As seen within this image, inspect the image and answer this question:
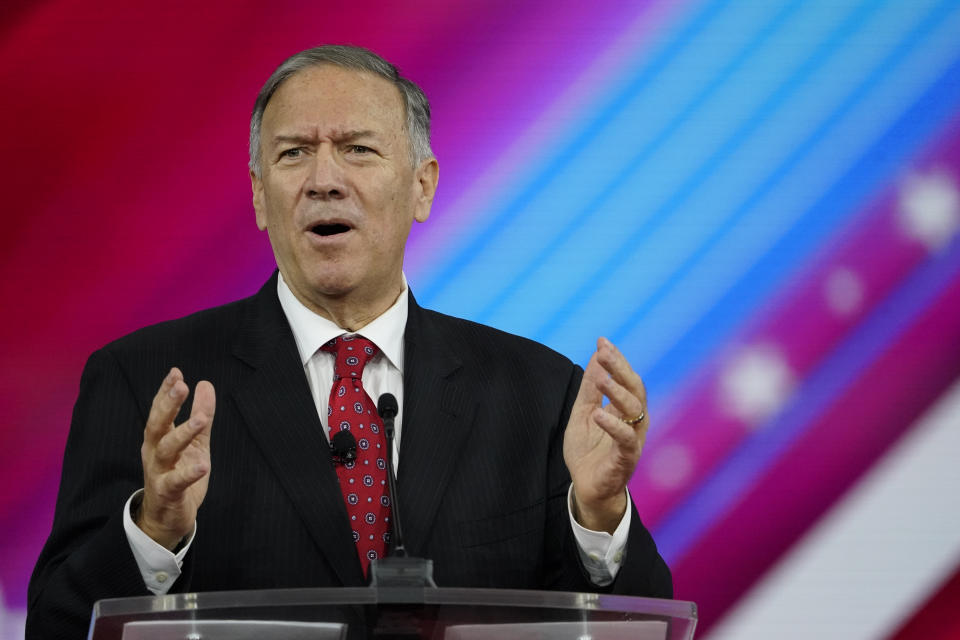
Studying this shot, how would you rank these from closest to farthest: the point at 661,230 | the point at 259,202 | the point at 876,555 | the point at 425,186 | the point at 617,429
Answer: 1. the point at 617,429
2. the point at 259,202
3. the point at 425,186
4. the point at 876,555
5. the point at 661,230

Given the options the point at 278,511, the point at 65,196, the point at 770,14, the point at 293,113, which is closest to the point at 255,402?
the point at 278,511

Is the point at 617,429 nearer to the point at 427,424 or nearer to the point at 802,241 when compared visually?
the point at 427,424

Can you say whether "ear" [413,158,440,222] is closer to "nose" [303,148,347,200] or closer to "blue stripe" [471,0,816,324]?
"nose" [303,148,347,200]

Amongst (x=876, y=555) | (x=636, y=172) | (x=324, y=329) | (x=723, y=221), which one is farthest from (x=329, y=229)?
(x=876, y=555)

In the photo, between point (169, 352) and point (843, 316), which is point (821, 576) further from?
point (169, 352)

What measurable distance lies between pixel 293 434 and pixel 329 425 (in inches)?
3.4

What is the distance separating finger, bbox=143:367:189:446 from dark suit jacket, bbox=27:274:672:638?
9.8 inches

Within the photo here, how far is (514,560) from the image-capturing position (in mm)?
2330

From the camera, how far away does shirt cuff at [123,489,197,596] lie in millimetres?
1912

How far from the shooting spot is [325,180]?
2.50 m

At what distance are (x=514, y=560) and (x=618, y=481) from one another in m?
0.41

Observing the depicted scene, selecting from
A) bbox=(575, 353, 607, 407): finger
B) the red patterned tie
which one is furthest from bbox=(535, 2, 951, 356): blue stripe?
bbox=(575, 353, 607, 407): finger

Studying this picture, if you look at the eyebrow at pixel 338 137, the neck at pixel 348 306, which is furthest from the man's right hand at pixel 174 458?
the eyebrow at pixel 338 137

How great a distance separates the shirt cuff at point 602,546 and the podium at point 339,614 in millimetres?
542
